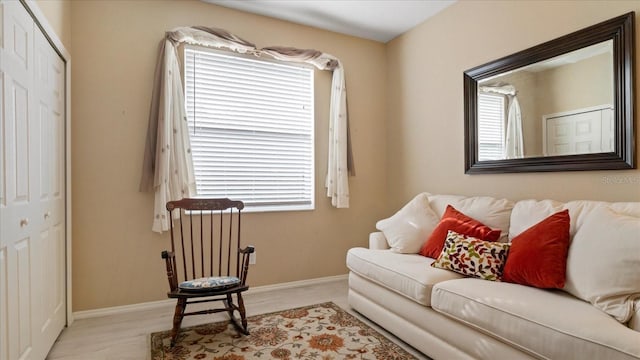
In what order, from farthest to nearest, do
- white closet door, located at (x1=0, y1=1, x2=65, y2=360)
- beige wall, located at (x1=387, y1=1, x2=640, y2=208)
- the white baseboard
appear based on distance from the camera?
the white baseboard → beige wall, located at (x1=387, y1=1, x2=640, y2=208) → white closet door, located at (x1=0, y1=1, x2=65, y2=360)

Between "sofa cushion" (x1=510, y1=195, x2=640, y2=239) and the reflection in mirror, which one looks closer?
"sofa cushion" (x1=510, y1=195, x2=640, y2=239)

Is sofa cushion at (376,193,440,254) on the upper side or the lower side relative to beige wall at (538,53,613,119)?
lower

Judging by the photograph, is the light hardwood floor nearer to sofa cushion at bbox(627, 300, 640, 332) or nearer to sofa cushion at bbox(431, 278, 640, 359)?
sofa cushion at bbox(431, 278, 640, 359)

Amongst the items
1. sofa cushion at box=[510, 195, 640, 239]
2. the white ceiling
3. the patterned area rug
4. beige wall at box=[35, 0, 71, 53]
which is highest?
the white ceiling

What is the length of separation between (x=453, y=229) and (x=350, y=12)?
2280mm

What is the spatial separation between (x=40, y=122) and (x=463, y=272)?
8.86 feet

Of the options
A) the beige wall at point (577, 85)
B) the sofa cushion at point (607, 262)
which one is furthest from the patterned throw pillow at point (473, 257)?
the beige wall at point (577, 85)

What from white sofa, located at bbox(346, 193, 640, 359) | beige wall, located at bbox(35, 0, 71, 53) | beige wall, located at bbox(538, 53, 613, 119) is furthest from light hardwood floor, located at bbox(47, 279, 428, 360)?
beige wall, located at bbox(35, 0, 71, 53)

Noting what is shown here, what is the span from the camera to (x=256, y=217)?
339 cm

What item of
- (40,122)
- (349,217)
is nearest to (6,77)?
(40,122)

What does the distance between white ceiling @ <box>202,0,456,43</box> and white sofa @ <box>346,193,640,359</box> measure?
1946 mm

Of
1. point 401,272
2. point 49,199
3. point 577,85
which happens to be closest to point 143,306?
point 49,199

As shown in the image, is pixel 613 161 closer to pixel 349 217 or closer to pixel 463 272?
pixel 463 272

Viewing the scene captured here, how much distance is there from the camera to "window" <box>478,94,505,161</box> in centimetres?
282
